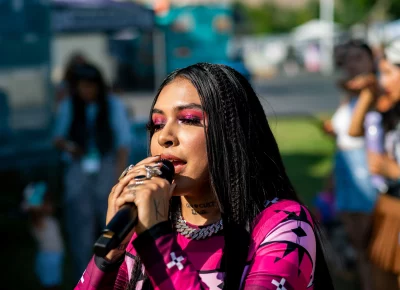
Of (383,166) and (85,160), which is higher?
(383,166)

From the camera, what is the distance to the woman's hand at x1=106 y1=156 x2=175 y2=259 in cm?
156

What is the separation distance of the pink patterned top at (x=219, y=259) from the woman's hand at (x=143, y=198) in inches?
1.0

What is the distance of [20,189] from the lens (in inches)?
272

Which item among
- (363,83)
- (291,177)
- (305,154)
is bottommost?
(305,154)

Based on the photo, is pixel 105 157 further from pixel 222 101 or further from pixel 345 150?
pixel 222 101

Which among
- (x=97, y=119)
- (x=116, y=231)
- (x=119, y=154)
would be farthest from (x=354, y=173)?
(x=116, y=231)

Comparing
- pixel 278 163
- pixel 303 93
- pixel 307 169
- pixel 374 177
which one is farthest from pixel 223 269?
pixel 303 93

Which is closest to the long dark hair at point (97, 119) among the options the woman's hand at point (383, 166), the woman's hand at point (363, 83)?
the woman's hand at point (363, 83)

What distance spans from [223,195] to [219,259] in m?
0.17

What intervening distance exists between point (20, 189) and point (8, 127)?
68 cm

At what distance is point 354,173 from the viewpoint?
196 inches

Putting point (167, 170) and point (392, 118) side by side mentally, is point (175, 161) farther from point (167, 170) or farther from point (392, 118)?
point (392, 118)

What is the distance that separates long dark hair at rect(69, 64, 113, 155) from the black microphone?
385 centimetres

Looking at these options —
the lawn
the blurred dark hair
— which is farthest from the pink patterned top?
the blurred dark hair
